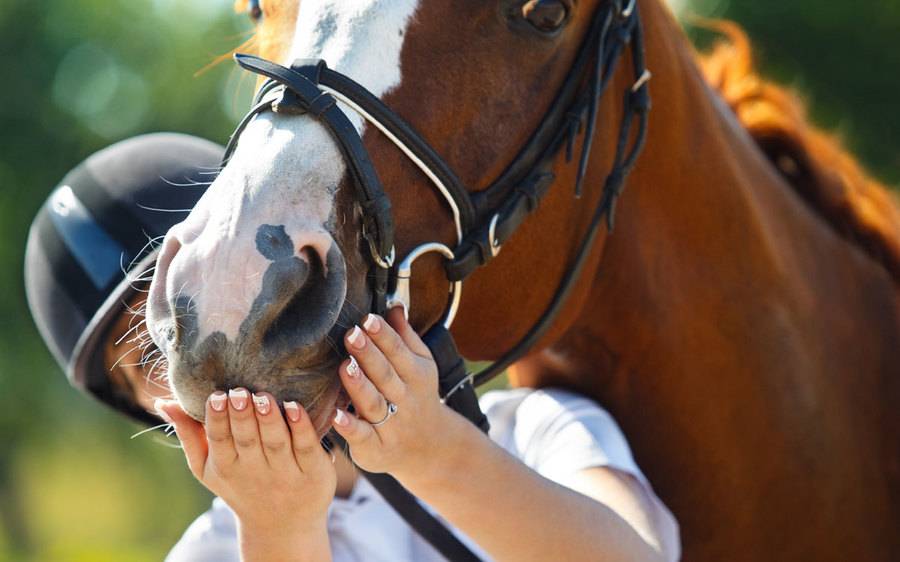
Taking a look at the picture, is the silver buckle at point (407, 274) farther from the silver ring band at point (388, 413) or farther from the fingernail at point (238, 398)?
the fingernail at point (238, 398)

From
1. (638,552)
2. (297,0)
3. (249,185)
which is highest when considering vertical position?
(297,0)

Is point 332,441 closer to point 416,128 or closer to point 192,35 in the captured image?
point 416,128

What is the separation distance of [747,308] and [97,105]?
22805mm

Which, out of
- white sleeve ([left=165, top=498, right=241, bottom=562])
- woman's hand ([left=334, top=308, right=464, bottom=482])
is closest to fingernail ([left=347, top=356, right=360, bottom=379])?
woman's hand ([left=334, top=308, right=464, bottom=482])

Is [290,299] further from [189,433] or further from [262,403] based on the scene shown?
[189,433]

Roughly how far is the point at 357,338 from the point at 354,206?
0.80 ft

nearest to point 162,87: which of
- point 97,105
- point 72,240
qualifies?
point 97,105

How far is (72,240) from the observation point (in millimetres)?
2844

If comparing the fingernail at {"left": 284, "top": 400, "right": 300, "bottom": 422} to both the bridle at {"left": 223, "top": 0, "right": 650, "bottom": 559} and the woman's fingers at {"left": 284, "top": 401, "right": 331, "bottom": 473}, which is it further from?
the bridle at {"left": 223, "top": 0, "right": 650, "bottom": 559}

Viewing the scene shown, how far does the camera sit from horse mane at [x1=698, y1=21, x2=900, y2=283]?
10.1 feet

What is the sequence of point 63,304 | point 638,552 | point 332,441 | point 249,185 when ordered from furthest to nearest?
point 63,304
point 638,552
point 332,441
point 249,185

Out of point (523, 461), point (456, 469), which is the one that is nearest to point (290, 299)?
point (456, 469)

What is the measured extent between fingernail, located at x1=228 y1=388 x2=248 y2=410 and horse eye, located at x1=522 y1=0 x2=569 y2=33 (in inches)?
37.8

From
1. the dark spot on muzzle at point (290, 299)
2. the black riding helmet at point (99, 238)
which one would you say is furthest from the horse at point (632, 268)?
the black riding helmet at point (99, 238)
